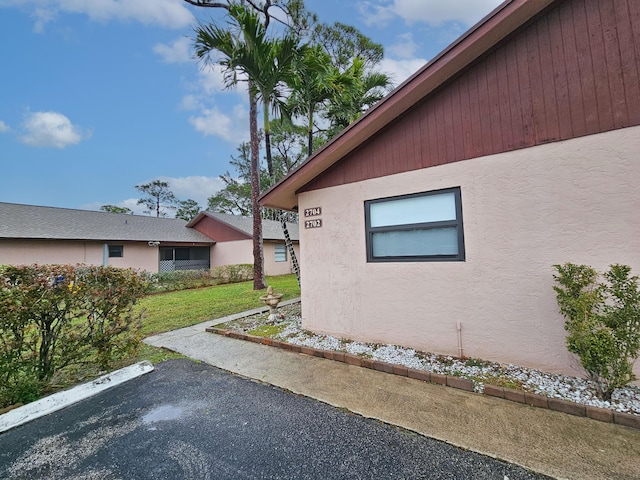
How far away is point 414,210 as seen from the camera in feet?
13.6

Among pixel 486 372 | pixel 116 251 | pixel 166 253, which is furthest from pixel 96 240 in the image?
pixel 486 372

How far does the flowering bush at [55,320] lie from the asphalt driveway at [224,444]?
0.84 meters

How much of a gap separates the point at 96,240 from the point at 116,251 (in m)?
1.31

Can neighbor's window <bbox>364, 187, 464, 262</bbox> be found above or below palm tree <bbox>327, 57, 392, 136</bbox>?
below

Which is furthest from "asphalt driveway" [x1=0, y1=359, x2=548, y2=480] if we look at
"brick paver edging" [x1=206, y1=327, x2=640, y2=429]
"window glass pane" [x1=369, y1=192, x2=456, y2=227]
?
"window glass pane" [x1=369, y1=192, x2=456, y2=227]

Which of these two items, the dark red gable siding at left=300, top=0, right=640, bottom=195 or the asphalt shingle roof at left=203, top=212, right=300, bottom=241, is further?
the asphalt shingle roof at left=203, top=212, right=300, bottom=241

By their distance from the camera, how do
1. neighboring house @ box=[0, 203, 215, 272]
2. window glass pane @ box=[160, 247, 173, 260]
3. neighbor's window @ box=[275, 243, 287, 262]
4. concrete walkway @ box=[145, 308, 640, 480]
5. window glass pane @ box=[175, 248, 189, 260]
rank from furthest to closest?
window glass pane @ box=[175, 248, 189, 260] → neighbor's window @ box=[275, 243, 287, 262] → window glass pane @ box=[160, 247, 173, 260] → neighboring house @ box=[0, 203, 215, 272] → concrete walkway @ box=[145, 308, 640, 480]

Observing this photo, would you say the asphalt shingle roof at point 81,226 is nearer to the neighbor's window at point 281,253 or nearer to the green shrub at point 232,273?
the green shrub at point 232,273

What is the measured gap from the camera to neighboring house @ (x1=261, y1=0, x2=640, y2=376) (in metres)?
3.01

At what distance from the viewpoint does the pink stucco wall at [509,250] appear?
2967 mm

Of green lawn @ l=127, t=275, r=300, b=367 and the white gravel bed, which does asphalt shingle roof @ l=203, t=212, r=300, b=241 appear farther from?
the white gravel bed

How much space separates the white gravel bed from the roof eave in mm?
2942

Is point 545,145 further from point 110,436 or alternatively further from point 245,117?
point 245,117

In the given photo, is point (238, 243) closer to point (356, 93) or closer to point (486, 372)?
point (356, 93)
